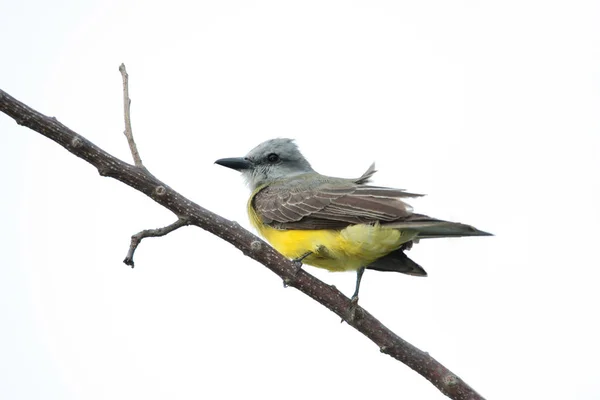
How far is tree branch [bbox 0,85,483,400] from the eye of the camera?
165 inches

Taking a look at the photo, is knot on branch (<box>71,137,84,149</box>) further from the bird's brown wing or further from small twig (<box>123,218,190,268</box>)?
the bird's brown wing

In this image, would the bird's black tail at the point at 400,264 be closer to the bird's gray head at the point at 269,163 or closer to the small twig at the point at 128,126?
the bird's gray head at the point at 269,163

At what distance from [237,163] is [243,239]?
12.2ft

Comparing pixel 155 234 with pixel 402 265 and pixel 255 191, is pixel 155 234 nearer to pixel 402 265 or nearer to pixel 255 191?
pixel 402 265

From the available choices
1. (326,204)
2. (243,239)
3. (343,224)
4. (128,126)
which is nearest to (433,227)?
(343,224)

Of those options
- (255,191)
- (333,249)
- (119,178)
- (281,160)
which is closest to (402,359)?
(333,249)

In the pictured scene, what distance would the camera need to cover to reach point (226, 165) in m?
8.29

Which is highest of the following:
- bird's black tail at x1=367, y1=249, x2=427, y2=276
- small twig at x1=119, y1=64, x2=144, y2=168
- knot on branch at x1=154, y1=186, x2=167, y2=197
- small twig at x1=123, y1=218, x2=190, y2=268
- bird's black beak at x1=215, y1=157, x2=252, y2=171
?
bird's black beak at x1=215, y1=157, x2=252, y2=171

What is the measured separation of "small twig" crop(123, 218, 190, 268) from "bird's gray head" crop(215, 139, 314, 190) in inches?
144

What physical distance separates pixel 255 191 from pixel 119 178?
356 cm

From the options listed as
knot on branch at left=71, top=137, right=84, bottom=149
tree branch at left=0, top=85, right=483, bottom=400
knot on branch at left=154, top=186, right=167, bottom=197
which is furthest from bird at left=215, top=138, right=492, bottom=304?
knot on branch at left=71, top=137, right=84, bottom=149

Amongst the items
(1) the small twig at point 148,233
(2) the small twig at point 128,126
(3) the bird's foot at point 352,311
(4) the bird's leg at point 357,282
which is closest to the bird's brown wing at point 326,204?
(4) the bird's leg at point 357,282

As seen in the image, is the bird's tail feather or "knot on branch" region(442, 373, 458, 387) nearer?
"knot on branch" region(442, 373, 458, 387)

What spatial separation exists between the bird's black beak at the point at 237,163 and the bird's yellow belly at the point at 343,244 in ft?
5.55
